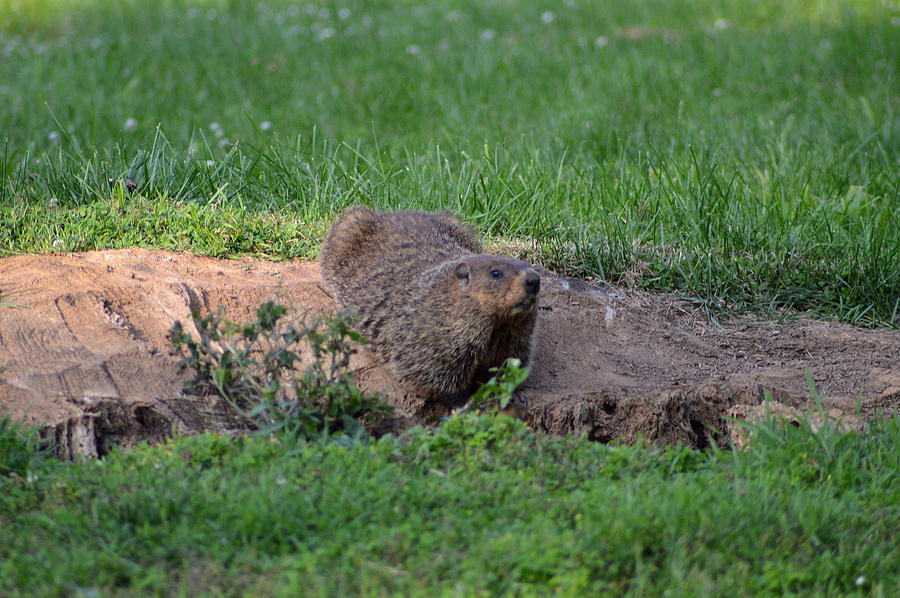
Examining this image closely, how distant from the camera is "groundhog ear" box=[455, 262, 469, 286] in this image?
3992 millimetres

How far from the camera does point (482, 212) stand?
560 centimetres

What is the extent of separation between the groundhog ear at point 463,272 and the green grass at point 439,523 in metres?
1.06

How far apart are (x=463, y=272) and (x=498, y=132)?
336cm

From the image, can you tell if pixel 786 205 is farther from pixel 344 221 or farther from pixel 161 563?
pixel 161 563

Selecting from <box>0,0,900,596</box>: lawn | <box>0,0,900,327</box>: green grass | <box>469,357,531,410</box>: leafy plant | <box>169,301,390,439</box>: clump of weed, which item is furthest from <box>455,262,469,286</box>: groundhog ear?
<box>0,0,900,327</box>: green grass

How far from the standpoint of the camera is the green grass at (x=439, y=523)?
2.31m

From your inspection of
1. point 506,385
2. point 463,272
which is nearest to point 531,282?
point 463,272

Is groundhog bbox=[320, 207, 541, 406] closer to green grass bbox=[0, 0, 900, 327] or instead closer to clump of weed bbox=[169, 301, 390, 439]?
green grass bbox=[0, 0, 900, 327]

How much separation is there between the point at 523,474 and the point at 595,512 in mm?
355

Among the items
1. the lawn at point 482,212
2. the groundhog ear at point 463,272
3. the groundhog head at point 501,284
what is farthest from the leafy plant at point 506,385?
the groundhog ear at point 463,272

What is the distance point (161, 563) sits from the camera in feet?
7.72

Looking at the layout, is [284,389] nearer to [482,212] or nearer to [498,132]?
[482,212]

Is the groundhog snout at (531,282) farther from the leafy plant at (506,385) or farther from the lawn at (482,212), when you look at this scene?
the lawn at (482,212)

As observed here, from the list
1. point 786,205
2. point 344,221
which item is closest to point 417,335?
point 344,221
